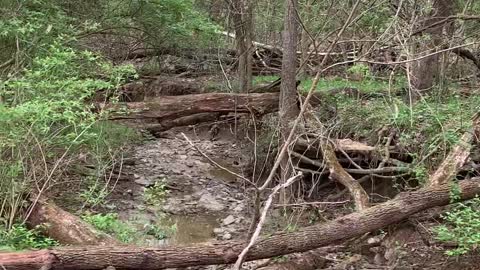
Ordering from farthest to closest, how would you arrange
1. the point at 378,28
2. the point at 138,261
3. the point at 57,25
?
the point at 378,28 < the point at 57,25 < the point at 138,261

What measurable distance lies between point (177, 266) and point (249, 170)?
4.45 m

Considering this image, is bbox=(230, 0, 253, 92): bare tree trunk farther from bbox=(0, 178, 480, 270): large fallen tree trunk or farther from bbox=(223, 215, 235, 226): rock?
bbox=(0, 178, 480, 270): large fallen tree trunk

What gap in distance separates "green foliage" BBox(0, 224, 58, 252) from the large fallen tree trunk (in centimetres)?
53

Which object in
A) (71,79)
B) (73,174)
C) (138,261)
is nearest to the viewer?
(138,261)

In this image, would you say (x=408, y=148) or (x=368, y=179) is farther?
(x=368, y=179)

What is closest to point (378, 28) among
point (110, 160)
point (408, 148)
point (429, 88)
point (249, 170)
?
point (429, 88)

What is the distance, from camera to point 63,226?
18.1ft

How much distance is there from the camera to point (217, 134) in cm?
1157

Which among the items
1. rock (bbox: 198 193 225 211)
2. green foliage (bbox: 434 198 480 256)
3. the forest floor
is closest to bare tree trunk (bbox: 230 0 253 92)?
the forest floor

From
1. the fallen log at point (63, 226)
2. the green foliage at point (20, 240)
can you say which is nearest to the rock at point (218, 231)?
the fallen log at point (63, 226)

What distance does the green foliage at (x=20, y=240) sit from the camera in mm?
4858

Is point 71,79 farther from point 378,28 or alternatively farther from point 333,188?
point 378,28

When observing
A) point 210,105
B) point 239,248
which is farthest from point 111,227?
point 210,105

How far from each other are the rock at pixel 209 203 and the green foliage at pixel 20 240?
3.61 m
